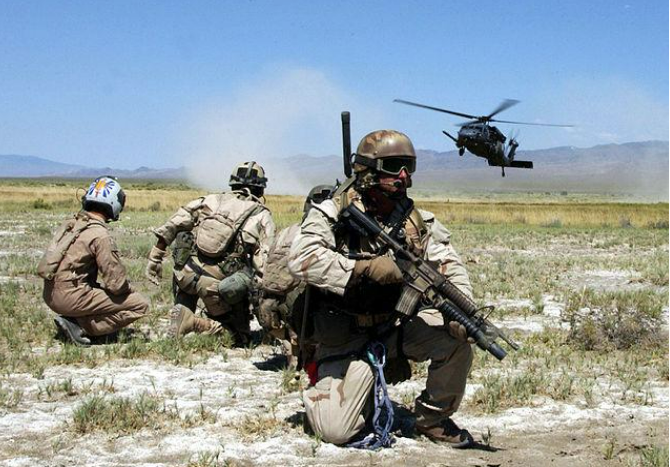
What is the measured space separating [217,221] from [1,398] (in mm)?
2852

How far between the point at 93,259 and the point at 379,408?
3642 mm

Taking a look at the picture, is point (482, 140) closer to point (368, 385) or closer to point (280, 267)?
point (280, 267)

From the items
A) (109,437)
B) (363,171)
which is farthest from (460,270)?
(109,437)

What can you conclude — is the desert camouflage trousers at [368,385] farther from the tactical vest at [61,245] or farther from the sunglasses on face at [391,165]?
the tactical vest at [61,245]

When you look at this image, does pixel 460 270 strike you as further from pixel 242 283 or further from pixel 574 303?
pixel 574 303

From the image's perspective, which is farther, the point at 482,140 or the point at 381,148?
the point at 482,140

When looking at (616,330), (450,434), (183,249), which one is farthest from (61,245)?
(616,330)

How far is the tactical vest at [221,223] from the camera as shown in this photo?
798 cm

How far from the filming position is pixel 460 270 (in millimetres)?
5324

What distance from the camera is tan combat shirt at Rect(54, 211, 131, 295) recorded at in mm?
7539

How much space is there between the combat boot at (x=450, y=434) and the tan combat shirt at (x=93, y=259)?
11.6 ft

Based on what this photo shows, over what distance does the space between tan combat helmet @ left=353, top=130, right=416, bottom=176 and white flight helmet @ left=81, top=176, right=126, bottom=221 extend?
3265 millimetres

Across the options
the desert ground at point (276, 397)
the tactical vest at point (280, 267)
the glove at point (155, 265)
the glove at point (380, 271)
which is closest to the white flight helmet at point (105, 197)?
the glove at point (155, 265)

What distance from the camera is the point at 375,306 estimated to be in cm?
518
